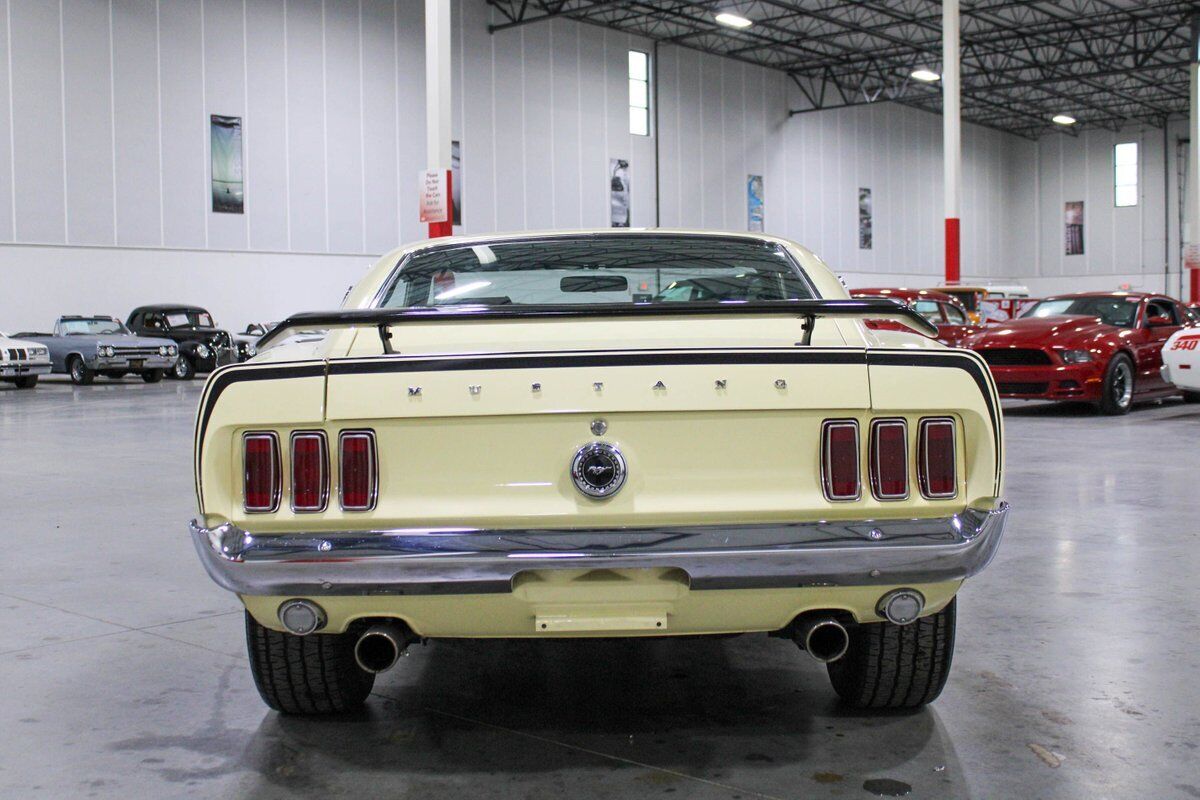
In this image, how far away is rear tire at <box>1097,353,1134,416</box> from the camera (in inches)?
484

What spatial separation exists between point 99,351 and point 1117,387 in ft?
51.0

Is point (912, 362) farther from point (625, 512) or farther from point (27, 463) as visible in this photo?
point (27, 463)

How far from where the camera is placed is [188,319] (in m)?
21.9

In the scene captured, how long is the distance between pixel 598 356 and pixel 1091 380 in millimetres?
10797

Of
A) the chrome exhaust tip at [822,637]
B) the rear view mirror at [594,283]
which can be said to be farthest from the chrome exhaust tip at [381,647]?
the rear view mirror at [594,283]

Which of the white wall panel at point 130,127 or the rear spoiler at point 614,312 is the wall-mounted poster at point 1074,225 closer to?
the white wall panel at point 130,127

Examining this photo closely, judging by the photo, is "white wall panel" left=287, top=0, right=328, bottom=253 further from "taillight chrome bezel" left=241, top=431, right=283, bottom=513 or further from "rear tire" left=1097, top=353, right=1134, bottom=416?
"taillight chrome bezel" left=241, top=431, right=283, bottom=513

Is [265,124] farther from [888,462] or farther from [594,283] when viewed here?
[888,462]

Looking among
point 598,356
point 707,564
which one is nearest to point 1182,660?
point 707,564

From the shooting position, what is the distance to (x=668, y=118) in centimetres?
3119

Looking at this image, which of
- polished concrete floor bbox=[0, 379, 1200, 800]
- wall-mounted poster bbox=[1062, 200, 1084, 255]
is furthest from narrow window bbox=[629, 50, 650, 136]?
polished concrete floor bbox=[0, 379, 1200, 800]

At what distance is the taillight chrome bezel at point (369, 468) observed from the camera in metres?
2.53

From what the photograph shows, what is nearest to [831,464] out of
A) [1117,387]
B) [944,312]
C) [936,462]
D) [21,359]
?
[936,462]

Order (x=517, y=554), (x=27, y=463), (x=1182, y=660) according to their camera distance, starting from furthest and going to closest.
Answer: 1. (x=27, y=463)
2. (x=1182, y=660)
3. (x=517, y=554)
